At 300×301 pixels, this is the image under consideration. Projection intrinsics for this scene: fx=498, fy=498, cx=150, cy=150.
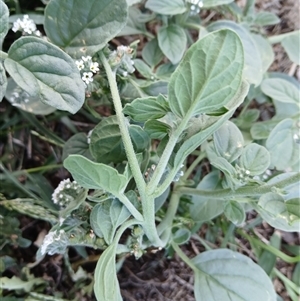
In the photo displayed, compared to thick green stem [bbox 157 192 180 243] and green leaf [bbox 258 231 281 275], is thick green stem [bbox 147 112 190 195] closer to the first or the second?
thick green stem [bbox 157 192 180 243]

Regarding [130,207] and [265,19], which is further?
[265,19]

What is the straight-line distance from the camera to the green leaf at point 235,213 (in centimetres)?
78

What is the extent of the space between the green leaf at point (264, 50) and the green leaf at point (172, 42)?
166 mm

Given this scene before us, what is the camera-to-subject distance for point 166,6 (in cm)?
87

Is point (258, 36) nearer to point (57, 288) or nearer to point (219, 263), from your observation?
point (219, 263)

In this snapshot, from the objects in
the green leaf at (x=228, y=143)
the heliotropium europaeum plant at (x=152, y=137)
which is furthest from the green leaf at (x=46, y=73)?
the green leaf at (x=228, y=143)

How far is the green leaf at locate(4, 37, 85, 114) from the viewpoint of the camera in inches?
23.8

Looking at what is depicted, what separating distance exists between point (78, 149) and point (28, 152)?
9.4 inches

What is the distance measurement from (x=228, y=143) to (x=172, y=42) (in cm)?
28

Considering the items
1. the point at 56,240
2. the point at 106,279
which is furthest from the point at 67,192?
the point at 106,279

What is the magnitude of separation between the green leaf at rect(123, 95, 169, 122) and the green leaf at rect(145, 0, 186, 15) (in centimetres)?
30

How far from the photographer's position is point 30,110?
3.08 ft

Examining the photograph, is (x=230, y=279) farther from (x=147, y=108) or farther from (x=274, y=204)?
(x=147, y=108)

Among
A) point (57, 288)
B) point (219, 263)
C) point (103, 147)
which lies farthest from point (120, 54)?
point (57, 288)
